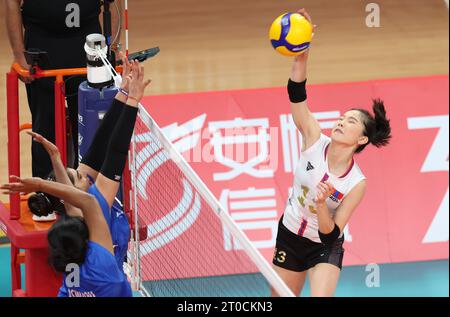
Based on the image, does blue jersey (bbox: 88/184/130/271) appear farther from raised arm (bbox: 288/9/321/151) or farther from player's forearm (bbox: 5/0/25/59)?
player's forearm (bbox: 5/0/25/59)

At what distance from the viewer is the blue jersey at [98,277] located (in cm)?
619

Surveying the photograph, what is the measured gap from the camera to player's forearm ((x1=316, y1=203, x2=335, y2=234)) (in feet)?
22.9

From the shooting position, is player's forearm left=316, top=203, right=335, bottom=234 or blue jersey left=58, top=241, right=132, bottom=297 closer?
blue jersey left=58, top=241, right=132, bottom=297

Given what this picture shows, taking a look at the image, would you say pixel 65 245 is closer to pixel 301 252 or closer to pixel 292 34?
pixel 301 252

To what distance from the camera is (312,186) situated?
7477 millimetres

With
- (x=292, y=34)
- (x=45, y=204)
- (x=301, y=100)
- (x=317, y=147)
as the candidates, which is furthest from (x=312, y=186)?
(x=45, y=204)

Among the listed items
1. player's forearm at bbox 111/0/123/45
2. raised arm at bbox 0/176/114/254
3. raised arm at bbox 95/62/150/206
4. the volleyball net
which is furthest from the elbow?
player's forearm at bbox 111/0/123/45

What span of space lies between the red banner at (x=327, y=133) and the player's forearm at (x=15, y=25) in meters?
2.33

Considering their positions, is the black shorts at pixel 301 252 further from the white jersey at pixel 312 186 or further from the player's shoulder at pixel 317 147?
the player's shoulder at pixel 317 147

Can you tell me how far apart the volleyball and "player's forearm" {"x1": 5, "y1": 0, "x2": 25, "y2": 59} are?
1.93 m

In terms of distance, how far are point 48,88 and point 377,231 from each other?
3.74 metres

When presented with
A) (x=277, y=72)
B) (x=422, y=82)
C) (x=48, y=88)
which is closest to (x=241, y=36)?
(x=277, y=72)

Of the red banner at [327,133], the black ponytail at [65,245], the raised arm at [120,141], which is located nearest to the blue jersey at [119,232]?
the raised arm at [120,141]

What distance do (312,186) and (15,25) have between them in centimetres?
246
